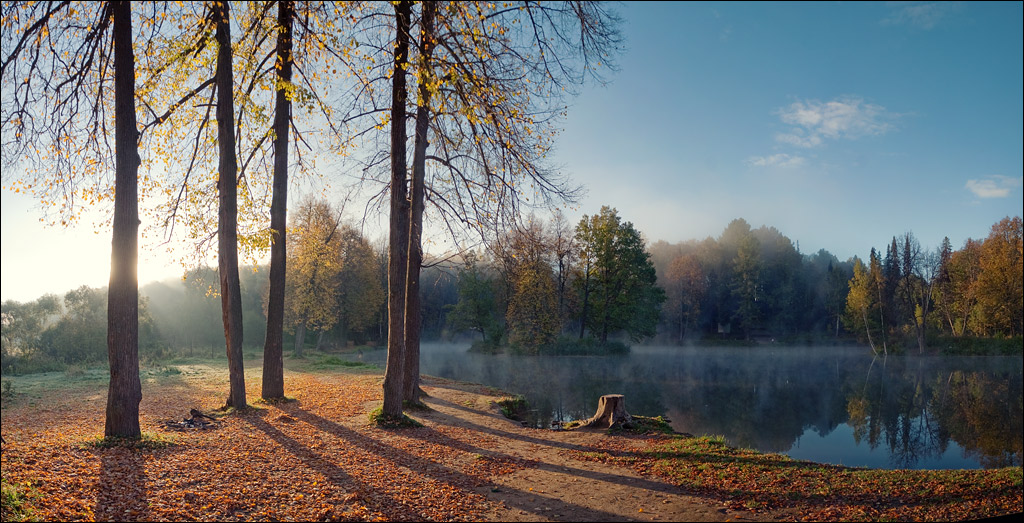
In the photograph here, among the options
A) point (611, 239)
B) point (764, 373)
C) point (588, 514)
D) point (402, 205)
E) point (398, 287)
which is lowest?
point (764, 373)

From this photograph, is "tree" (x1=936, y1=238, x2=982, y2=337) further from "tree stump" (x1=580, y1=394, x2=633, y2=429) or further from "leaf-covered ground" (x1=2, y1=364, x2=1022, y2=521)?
"leaf-covered ground" (x1=2, y1=364, x2=1022, y2=521)

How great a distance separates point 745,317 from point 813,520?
45943 mm

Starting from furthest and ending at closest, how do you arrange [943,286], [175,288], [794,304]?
1. [794,304]
2. [175,288]
3. [943,286]

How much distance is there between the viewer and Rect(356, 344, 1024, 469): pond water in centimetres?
1284

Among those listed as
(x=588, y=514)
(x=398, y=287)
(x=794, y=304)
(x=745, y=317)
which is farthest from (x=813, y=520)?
(x=794, y=304)

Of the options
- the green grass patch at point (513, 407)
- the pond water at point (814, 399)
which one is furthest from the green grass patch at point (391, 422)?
the pond water at point (814, 399)

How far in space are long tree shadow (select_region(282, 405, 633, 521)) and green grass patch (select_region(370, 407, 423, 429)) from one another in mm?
230

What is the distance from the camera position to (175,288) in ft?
114

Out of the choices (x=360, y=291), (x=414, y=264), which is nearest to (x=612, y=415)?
(x=414, y=264)

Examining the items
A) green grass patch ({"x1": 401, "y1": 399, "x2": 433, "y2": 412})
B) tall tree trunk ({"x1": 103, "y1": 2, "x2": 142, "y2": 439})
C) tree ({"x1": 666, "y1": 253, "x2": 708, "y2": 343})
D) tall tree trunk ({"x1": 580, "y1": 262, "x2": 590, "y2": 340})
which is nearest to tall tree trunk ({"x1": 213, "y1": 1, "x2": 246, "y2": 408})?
tall tree trunk ({"x1": 103, "y1": 2, "x2": 142, "y2": 439})

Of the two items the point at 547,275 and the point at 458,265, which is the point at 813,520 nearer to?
the point at 458,265

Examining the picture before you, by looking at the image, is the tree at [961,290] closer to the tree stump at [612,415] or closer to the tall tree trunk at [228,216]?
the tree stump at [612,415]

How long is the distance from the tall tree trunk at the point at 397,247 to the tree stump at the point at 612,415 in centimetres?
404

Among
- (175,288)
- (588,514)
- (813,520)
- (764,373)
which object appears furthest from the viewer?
(175,288)
